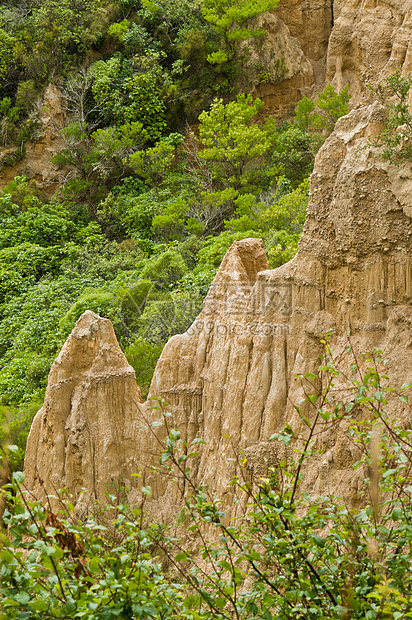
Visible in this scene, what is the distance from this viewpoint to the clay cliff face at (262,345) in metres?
9.08

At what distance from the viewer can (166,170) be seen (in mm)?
33969

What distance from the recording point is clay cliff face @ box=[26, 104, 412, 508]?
9078 mm

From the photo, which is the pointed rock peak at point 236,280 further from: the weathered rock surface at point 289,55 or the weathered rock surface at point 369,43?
the weathered rock surface at point 289,55

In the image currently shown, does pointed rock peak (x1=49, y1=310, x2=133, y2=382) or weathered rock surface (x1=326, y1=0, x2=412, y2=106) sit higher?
weathered rock surface (x1=326, y1=0, x2=412, y2=106)

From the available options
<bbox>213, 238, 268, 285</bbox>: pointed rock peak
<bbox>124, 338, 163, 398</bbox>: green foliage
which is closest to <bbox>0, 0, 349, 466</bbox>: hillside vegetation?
<bbox>124, 338, 163, 398</bbox>: green foliage

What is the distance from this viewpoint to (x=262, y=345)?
10547 mm

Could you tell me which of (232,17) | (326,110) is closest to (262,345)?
(326,110)

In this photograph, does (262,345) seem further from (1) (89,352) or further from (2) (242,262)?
(1) (89,352)

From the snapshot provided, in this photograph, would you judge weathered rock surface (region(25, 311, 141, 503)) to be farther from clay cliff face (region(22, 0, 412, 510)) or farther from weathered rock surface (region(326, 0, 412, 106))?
weathered rock surface (region(326, 0, 412, 106))

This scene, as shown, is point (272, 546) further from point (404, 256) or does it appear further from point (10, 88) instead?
point (10, 88)

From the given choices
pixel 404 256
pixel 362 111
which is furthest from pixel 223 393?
pixel 362 111

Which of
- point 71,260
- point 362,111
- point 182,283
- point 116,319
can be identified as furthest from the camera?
point 71,260

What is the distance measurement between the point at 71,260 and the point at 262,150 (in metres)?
10.6

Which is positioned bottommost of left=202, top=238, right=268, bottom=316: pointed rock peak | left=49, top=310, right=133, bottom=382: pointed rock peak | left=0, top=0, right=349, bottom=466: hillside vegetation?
left=49, top=310, right=133, bottom=382: pointed rock peak
